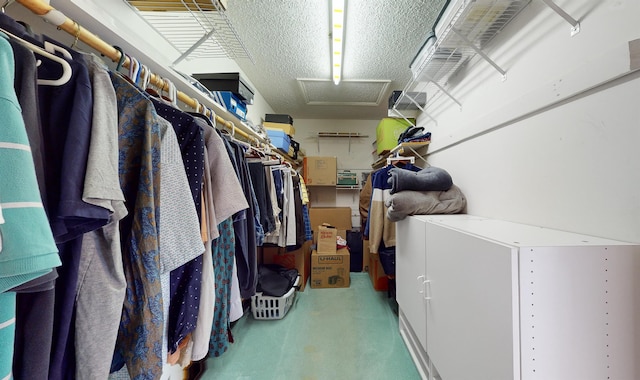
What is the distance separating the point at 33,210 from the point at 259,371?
5.11 feet

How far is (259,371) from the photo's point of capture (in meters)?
1.41

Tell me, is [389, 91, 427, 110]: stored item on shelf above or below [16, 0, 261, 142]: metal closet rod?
above

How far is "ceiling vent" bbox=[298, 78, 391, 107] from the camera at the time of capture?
2.51 meters

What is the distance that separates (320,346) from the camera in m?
1.62

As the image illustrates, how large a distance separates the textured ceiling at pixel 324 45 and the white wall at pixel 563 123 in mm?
652

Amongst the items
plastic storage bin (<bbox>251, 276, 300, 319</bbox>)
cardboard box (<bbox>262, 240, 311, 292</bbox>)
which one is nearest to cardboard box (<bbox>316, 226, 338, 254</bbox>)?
cardboard box (<bbox>262, 240, 311, 292</bbox>)

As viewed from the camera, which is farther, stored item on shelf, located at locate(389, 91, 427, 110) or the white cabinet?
stored item on shelf, located at locate(389, 91, 427, 110)

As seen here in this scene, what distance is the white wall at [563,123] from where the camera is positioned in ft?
2.37

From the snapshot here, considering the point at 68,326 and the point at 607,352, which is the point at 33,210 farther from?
the point at 607,352

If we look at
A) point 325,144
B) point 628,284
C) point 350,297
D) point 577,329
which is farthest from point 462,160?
point 325,144

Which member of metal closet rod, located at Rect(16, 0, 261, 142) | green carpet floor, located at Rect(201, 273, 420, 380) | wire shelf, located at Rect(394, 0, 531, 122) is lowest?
green carpet floor, located at Rect(201, 273, 420, 380)

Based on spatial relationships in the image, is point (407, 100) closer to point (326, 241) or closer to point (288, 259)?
point (326, 241)

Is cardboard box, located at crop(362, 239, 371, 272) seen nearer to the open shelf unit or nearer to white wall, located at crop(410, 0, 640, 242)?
the open shelf unit

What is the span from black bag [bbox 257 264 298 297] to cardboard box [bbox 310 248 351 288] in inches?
11.1
